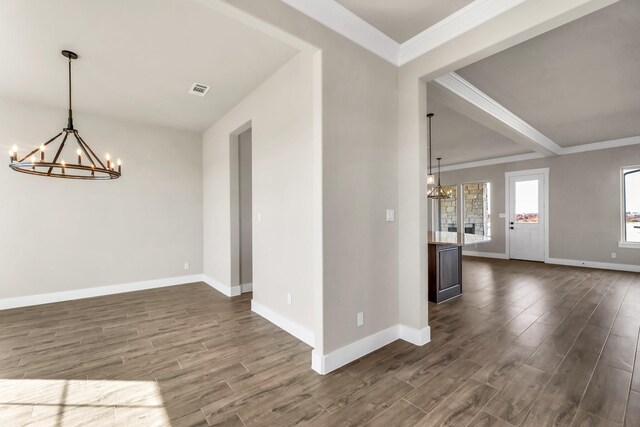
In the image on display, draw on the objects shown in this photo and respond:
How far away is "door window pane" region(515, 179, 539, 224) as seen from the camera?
7.55 metres

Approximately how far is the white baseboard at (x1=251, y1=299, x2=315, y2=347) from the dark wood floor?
8cm

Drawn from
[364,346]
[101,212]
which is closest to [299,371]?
[364,346]

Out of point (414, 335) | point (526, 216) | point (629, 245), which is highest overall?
point (526, 216)

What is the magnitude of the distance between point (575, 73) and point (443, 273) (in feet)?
9.63

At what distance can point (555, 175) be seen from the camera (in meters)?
7.15

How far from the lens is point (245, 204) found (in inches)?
183

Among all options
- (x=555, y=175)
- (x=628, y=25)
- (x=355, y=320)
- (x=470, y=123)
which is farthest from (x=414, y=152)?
(x=555, y=175)

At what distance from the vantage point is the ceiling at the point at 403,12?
2268 mm

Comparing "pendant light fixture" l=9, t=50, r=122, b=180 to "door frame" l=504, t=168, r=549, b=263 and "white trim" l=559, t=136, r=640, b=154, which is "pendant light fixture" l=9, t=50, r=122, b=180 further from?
"white trim" l=559, t=136, r=640, b=154

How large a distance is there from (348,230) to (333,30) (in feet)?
5.57

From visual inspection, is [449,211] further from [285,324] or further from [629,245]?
[285,324]

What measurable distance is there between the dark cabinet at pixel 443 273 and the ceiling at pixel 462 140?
6.86 ft

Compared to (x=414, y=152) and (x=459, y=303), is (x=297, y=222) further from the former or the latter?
(x=459, y=303)

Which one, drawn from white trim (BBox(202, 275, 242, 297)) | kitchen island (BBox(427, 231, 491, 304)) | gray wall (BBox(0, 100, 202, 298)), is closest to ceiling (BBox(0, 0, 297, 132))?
gray wall (BBox(0, 100, 202, 298))
